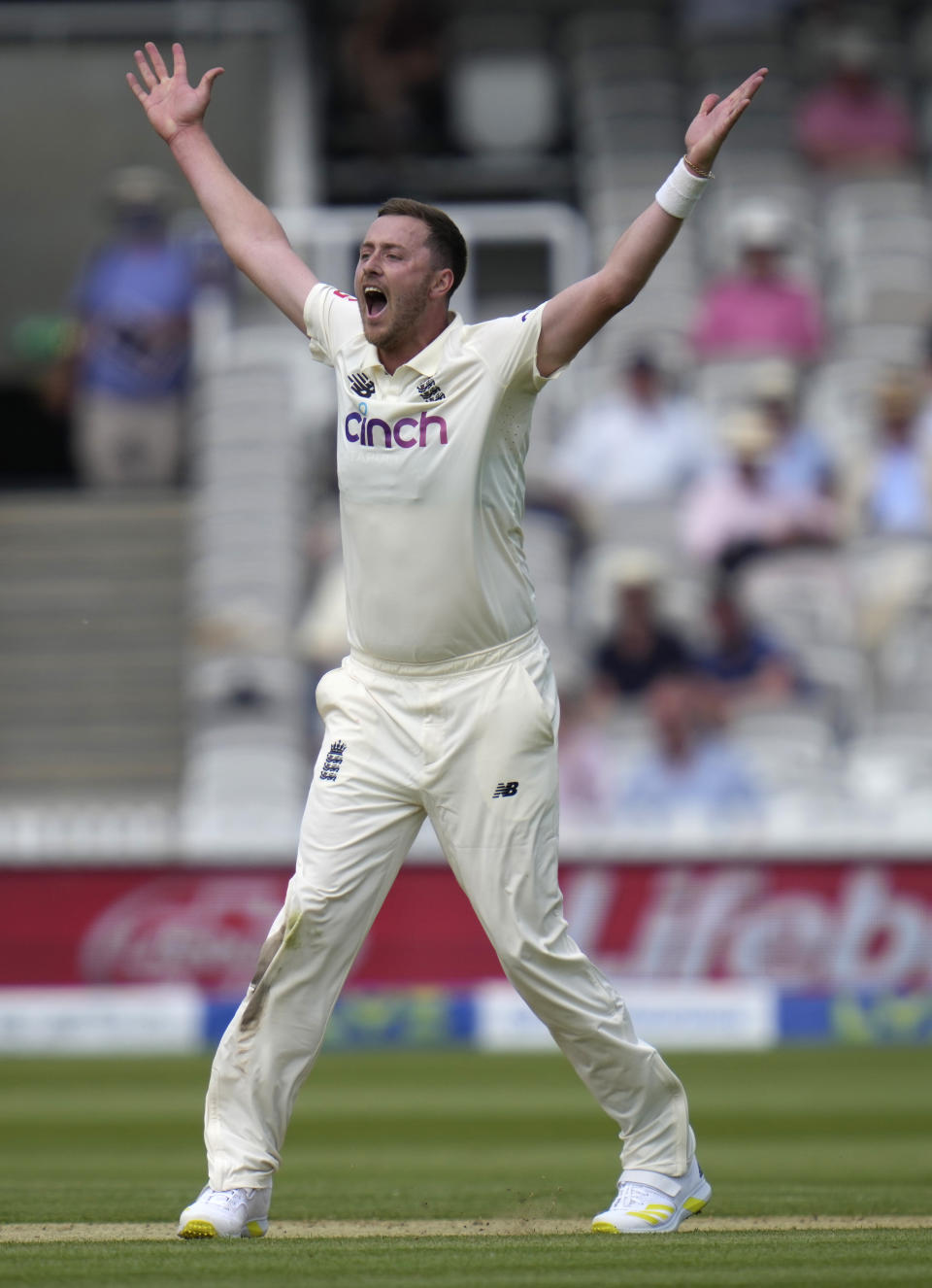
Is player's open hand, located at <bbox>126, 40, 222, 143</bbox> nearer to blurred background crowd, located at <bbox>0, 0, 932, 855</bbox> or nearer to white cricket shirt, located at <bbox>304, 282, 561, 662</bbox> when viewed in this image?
white cricket shirt, located at <bbox>304, 282, 561, 662</bbox>

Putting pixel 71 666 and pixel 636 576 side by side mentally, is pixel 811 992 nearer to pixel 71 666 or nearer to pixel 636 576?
pixel 636 576

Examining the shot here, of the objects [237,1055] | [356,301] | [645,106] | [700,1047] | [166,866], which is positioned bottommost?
[700,1047]

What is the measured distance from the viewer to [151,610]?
42.3 feet

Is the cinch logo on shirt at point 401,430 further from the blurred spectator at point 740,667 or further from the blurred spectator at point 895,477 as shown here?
the blurred spectator at point 895,477

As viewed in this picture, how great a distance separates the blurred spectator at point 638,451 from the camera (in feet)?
39.3

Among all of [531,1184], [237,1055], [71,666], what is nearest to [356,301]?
[237,1055]

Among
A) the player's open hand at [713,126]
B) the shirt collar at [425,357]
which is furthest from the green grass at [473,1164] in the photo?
the player's open hand at [713,126]

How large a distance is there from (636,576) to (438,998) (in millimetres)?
2219

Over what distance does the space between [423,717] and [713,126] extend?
4.01 ft

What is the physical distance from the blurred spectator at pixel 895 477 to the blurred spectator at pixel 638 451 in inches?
33.2

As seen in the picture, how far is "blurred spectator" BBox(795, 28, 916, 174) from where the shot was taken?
14711 millimetres

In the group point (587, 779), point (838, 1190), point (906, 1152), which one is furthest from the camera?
point (587, 779)

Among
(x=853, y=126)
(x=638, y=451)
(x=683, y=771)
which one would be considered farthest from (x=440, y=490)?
(x=853, y=126)

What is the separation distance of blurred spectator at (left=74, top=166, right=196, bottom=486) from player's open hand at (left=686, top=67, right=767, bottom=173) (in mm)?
8624
